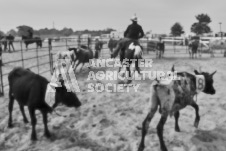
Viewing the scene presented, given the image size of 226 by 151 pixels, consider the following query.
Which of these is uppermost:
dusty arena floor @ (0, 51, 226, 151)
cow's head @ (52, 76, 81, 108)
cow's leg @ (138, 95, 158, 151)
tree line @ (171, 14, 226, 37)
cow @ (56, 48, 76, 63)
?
tree line @ (171, 14, 226, 37)

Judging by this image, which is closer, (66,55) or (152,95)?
(152,95)

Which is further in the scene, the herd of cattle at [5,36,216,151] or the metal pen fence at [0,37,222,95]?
the metal pen fence at [0,37,222,95]

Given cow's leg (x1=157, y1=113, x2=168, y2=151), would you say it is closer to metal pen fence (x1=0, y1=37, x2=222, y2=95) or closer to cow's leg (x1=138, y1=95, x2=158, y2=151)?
cow's leg (x1=138, y1=95, x2=158, y2=151)

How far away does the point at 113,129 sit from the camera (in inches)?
185

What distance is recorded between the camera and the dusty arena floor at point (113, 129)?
416 cm

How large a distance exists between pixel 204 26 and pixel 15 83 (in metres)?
53.9

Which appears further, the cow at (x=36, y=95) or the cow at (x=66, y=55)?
the cow at (x=66, y=55)

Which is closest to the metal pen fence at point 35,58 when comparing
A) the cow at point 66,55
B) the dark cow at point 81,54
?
the cow at point 66,55

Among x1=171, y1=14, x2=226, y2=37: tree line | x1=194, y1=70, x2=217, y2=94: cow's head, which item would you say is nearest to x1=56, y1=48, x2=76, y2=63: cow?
x1=194, y1=70, x2=217, y2=94: cow's head

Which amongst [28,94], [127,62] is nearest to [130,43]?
[127,62]

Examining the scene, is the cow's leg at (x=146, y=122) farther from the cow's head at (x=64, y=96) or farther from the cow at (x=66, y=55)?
the cow at (x=66, y=55)

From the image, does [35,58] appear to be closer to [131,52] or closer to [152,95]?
[131,52]

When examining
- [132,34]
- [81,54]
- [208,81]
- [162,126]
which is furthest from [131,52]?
[162,126]

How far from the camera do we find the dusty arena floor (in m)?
4.16
